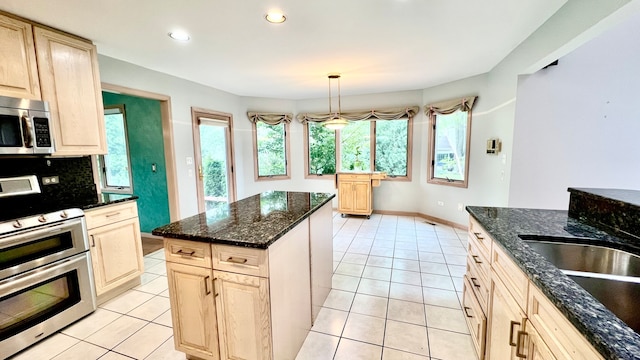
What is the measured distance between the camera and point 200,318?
5.23 feet

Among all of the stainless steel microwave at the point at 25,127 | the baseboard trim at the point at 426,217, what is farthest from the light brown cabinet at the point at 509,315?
the stainless steel microwave at the point at 25,127

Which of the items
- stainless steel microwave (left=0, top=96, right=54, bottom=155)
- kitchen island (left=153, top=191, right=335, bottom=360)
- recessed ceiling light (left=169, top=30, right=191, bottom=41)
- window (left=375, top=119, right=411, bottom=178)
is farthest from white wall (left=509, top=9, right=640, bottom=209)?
stainless steel microwave (left=0, top=96, right=54, bottom=155)

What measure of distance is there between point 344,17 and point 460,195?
3400 millimetres

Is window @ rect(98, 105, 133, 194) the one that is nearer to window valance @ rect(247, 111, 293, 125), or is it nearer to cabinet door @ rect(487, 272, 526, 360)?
window valance @ rect(247, 111, 293, 125)

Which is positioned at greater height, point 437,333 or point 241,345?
point 241,345

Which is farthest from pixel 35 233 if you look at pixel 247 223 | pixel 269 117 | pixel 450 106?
pixel 450 106

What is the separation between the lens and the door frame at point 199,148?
4.06m

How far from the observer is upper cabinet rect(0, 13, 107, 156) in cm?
198

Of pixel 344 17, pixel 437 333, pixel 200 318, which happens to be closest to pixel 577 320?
pixel 437 333

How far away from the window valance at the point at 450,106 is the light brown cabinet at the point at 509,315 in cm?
273

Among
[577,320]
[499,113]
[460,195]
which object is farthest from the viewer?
[460,195]

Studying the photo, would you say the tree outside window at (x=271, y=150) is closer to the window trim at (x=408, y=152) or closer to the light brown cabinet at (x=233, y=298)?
the window trim at (x=408, y=152)

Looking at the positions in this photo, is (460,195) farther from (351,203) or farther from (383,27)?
(383,27)

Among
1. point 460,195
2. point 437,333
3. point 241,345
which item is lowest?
point 437,333
